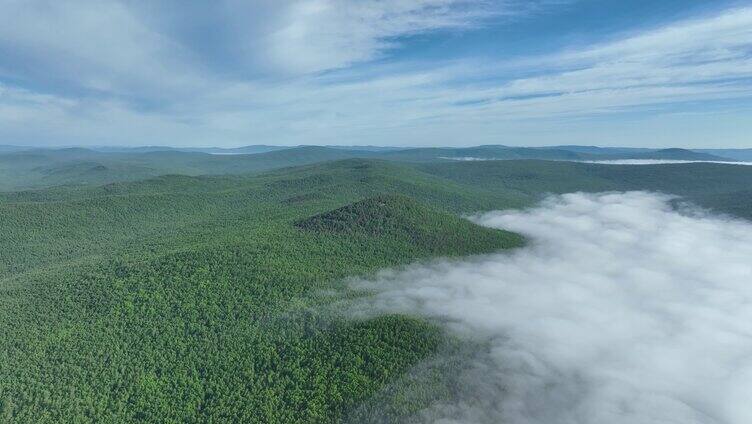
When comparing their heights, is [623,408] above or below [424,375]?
below

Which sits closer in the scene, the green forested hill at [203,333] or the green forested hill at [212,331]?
the green forested hill at [212,331]

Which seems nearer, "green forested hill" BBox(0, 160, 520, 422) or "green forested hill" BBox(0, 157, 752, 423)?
"green forested hill" BBox(0, 157, 752, 423)

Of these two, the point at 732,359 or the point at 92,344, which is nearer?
the point at 92,344

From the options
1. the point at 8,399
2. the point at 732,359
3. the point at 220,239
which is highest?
the point at 220,239

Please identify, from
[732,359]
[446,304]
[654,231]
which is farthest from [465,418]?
[654,231]

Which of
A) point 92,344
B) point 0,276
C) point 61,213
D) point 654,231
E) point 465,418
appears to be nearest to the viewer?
point 465,418

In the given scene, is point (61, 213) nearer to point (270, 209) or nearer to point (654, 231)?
point (270, 209)

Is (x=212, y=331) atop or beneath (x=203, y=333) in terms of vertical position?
atop

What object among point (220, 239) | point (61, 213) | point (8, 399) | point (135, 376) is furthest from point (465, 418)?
point (61, 213)

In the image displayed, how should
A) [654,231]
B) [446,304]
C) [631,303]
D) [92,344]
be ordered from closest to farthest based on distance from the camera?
[92,344] → [446,304] → [631,303] → [654,231]

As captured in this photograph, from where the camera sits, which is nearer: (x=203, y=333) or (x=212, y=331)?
(x=203, y=333)
